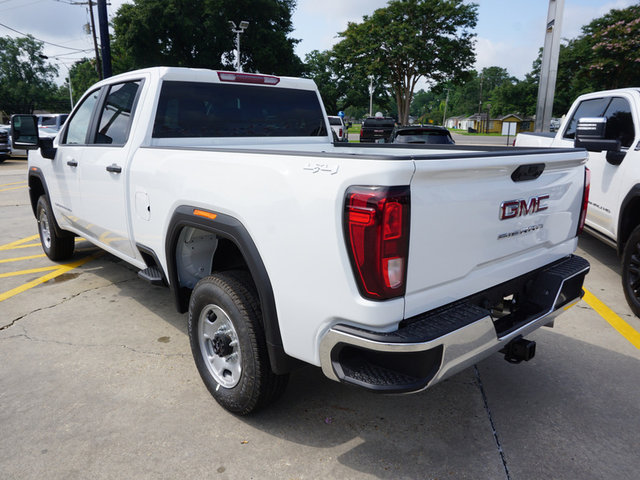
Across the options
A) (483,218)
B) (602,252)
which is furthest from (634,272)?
(483,218)

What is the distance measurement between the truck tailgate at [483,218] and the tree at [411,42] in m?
27.7

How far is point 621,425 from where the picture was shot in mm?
2758

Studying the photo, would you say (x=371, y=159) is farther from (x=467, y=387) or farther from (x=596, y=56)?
(x=596, y=56)

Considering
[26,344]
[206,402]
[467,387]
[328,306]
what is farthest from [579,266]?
[26,344]

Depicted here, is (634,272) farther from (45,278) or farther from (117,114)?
(45,278)

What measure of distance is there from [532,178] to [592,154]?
384 centimetres

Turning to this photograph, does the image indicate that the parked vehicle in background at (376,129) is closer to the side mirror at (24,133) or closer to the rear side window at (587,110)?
the rear side window at (587,110)

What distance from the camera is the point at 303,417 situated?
283cm

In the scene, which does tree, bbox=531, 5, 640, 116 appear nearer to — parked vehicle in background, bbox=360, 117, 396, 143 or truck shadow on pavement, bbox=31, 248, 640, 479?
parked vehicle in background, bbox=360, 117, 396, 143

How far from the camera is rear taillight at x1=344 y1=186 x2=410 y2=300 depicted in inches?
72.8

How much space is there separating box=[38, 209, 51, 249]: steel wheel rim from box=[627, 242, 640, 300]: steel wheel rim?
610 cm

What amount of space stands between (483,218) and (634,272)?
2.94m

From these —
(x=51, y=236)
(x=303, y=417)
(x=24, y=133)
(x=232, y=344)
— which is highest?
(x=24, y=133)

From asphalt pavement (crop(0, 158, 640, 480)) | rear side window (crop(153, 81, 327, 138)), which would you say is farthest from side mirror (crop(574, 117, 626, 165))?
rear side window (crop(153, 81, 327, 138))
